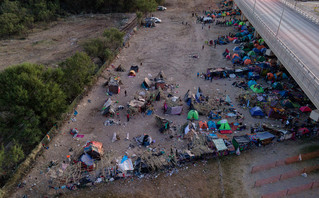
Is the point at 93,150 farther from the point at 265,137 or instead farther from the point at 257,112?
the point at 257,112

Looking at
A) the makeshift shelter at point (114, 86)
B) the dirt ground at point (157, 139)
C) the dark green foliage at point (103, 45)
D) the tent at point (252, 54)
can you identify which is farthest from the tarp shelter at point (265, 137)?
the dark green foliage at point (103, 45)

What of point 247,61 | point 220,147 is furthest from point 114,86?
point 247,61

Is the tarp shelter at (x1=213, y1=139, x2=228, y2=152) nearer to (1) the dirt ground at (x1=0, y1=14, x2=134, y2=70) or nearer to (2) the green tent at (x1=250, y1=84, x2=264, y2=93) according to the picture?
(2) the green tent at (x1=250, y1=84, x2=264, y2=93)

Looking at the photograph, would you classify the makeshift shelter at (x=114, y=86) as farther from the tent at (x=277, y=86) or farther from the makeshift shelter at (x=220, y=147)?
the tent at (x=277, y=86)

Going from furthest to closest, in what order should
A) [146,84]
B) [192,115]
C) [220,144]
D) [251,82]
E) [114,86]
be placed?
[146,84]
[251,82]
[114,86]
[192,115]
[220,144]

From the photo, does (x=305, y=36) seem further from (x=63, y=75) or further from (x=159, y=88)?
(x=63, y=75)

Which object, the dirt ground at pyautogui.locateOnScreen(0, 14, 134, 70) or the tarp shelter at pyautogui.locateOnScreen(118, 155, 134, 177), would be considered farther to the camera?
the dirt ground at pyautogui.locateOnScreen(0, 14, 134, 70)

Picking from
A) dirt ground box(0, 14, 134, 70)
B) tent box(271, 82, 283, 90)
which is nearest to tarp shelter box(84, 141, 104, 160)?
dirt ground box(0, 14, 134, 70)
